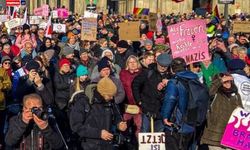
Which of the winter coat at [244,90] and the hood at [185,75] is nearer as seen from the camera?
the hood at [185,75]

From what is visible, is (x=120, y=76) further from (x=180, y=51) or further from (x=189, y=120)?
(x=189, y=120)

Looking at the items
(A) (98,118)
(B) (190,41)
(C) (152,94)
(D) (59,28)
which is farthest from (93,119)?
(D) (59,28)

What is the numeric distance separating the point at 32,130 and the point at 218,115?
9.20 ft

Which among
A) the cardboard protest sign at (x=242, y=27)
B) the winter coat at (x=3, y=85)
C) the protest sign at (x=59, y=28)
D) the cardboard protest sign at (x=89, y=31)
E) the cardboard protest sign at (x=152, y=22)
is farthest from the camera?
the protest sign at (x=59, y=28)

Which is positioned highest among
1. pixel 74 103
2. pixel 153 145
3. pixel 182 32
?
pixel 182 32

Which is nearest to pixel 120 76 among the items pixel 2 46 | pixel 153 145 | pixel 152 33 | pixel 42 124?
pixel 153 145

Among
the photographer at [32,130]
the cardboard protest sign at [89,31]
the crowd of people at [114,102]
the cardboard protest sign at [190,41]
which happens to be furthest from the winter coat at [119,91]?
the cardboard protest sign at [89,31]

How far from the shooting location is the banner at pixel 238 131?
8.33 meters

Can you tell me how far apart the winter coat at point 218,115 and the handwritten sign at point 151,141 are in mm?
536

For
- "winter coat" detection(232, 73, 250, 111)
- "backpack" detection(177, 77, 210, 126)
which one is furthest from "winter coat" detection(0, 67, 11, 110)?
"winter coat" detection(232, 73, 250, 111)

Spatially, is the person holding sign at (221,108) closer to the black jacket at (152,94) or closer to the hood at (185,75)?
the hood at (185,75)

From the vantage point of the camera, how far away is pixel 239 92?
8.75 metres

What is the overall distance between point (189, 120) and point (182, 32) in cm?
273

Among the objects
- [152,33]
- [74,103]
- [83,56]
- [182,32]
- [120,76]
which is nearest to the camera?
[74,103]
